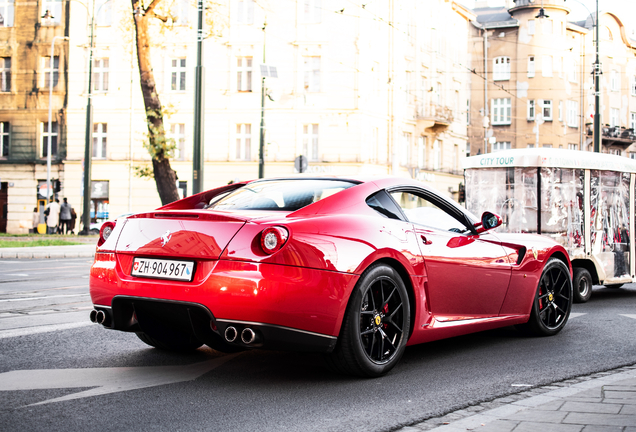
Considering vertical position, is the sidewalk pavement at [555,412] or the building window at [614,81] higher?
the building window at [614,81]

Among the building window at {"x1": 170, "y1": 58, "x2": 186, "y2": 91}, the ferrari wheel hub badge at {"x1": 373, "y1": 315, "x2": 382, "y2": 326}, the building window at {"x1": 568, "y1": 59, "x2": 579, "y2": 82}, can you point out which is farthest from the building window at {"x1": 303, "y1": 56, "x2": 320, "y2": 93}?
the ferrari wheel hub badge at {"x1": 373, "y1": 315, "x2": 382, "y2": 326}

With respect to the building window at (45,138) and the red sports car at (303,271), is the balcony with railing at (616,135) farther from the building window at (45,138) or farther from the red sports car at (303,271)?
the red sports car at (303,271)

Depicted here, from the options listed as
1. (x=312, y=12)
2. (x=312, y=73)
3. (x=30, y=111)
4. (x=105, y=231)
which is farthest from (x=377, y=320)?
(x=30, y=111)

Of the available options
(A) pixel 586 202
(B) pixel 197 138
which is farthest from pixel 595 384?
(B) pixel 197 138

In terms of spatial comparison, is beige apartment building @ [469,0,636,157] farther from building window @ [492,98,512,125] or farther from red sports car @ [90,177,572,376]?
red sports car @ [90,177,572,376]

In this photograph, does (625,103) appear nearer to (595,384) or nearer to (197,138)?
(197,138)

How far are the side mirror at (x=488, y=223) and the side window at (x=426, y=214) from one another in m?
0.14

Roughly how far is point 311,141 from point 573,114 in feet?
103

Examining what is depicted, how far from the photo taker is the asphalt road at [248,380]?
167 inches

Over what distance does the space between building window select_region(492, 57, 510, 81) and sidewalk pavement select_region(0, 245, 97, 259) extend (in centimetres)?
4755

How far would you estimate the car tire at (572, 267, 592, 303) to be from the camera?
34.4 ft

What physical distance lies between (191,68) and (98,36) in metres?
5.69

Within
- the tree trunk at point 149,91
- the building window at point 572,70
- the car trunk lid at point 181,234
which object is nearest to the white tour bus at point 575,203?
the car trunk lid at point 181,234

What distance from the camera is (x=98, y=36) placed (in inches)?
1699
